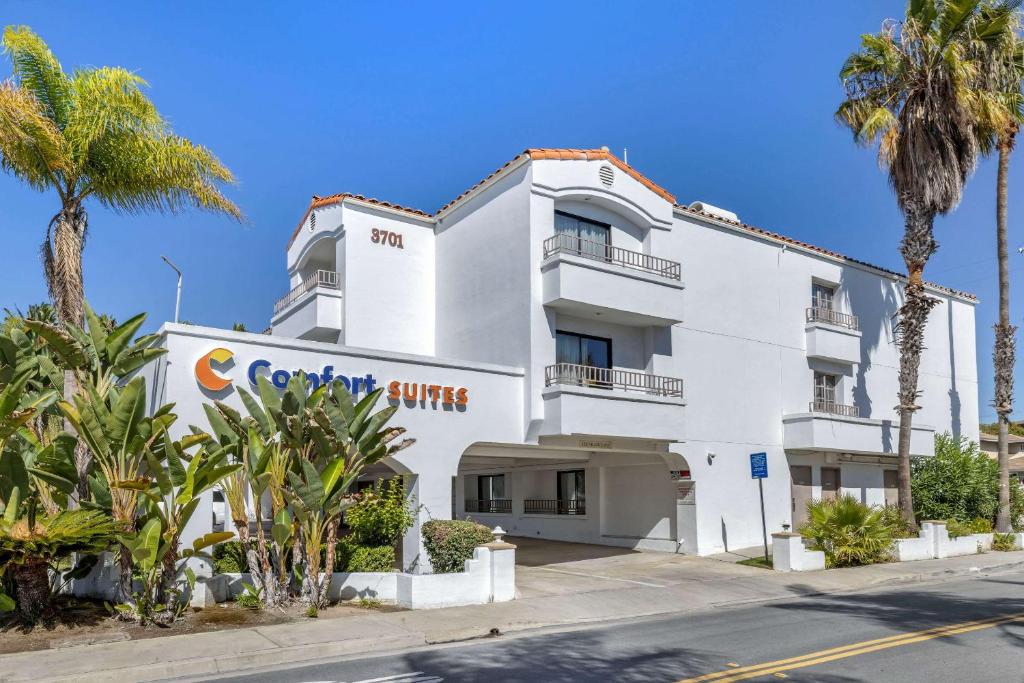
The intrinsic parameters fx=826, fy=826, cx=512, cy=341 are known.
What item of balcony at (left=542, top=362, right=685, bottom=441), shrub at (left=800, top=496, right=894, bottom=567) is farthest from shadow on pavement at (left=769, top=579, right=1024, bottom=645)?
balcony at (left=542, top=362, right=685, bottom=441)

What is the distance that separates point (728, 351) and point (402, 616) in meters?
14.5

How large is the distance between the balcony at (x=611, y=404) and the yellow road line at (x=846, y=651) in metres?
8.73

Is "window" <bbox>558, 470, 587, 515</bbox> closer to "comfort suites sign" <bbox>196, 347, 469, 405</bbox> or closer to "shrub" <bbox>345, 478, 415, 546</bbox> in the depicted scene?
"comfort suites sign" <bbox>196, 347, 469, 405</bbox>

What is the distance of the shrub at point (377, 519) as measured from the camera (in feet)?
52.4

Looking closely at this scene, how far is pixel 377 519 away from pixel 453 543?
1.61 meters

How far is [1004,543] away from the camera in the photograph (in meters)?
25.4

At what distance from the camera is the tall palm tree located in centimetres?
1444

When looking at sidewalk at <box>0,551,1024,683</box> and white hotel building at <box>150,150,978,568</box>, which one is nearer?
sidewalk at <box>0,551,1024,683</box>

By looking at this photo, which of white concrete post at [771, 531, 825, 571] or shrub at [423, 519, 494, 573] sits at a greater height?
shrub at [423, 519, 494, 573]

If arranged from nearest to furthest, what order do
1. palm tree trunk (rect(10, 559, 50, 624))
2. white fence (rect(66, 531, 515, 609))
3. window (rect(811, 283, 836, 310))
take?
palm tree trunk (rect(10, 559, 50, 624)) → white fence (rect(66, 531, 515, 609)) → window (rect(811, 283, 836, 310))

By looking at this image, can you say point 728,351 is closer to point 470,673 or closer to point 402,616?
point 402,616

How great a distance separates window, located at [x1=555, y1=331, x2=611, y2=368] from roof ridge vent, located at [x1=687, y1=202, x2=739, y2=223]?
5.55 m

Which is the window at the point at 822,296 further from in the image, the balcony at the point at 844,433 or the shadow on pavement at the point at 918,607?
the shadow on pavement at the point at 918,607

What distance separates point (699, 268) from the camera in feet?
79.4
